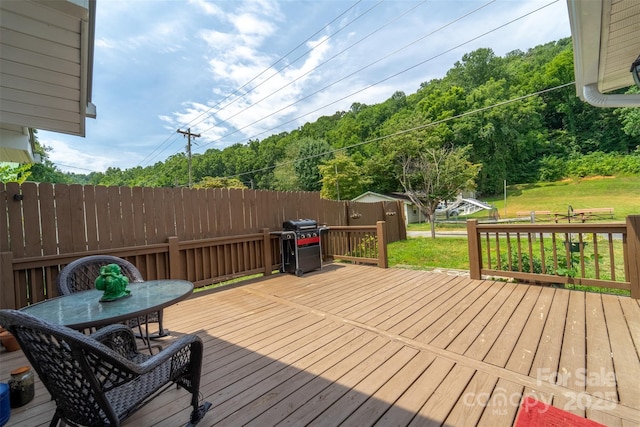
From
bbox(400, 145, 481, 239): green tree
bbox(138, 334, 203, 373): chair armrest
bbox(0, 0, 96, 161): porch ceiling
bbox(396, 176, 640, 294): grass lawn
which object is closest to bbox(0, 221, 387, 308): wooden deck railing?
bbox(0, 0, 96, 161): porch ceiling

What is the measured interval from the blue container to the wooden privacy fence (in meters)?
1.65

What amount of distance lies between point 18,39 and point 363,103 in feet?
117

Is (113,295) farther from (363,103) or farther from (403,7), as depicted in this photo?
(363,103)

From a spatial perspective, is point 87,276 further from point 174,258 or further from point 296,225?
point 296,225

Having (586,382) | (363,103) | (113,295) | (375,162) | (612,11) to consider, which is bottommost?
(586,382)

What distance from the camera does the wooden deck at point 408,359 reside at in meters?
1.47

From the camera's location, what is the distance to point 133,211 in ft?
11.7

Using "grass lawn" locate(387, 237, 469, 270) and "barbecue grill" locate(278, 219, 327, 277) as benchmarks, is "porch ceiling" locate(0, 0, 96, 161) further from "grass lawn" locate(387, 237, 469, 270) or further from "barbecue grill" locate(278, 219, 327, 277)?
"grass lawn" locate(387, 237, 469, 270)

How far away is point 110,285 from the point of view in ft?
5.51

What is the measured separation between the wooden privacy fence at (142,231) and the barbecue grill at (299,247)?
27 cm

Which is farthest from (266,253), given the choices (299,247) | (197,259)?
(197,259)

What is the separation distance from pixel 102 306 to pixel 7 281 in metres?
2.04

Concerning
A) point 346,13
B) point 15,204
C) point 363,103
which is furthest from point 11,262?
point 363,103

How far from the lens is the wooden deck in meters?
1.47
